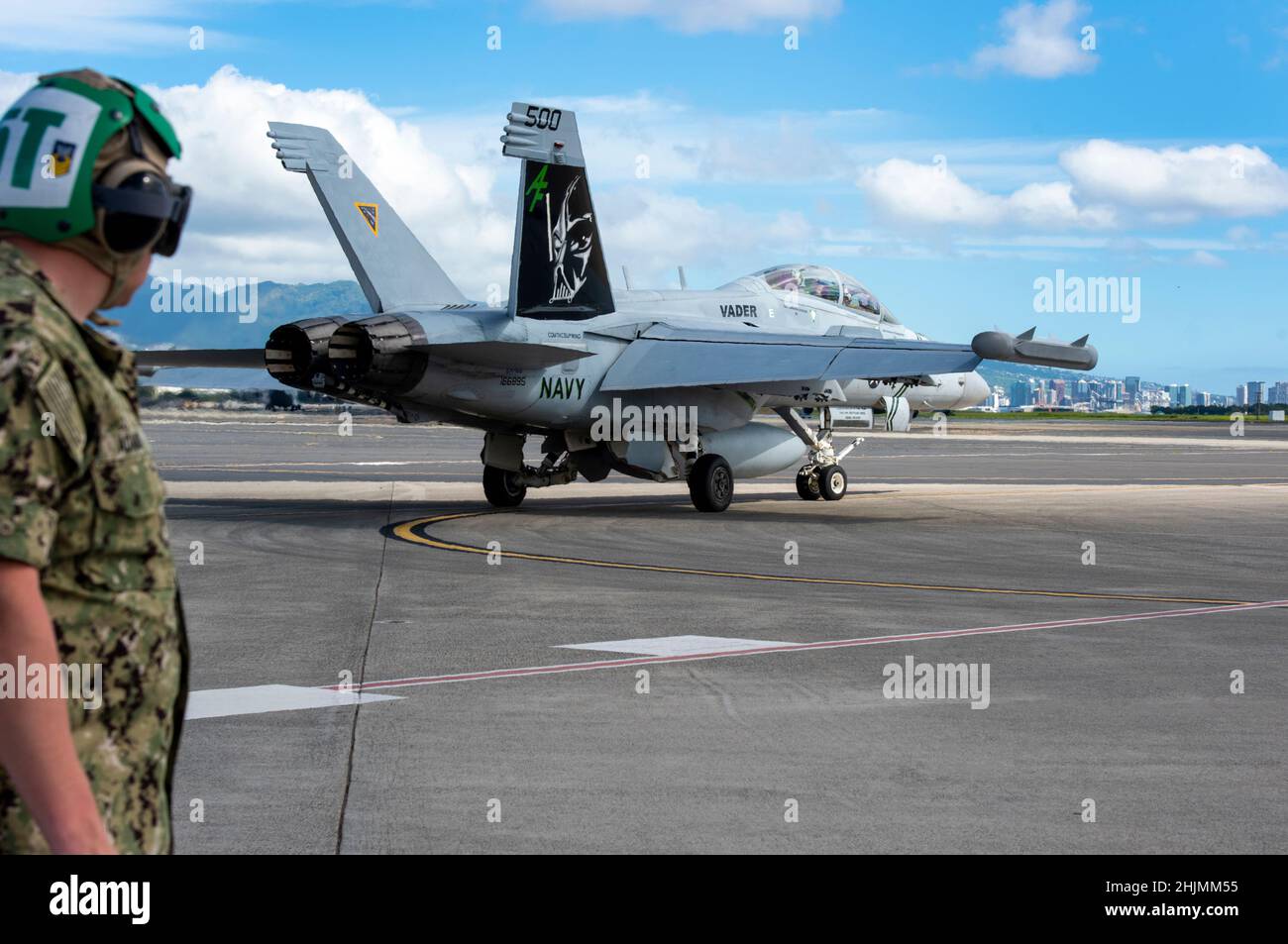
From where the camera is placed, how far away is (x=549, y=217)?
21.4 metres

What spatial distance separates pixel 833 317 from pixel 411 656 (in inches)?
712

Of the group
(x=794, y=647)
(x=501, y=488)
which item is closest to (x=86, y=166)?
(x=794, y=647)

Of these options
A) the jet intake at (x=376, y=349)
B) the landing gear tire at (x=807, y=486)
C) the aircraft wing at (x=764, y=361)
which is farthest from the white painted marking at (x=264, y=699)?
the landing gear tire at (x=807, y=486)

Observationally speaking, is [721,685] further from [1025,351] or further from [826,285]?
[826,285]

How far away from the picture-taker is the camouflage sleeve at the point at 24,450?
8.23 ft

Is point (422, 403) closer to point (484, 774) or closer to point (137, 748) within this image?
point (484, 774)

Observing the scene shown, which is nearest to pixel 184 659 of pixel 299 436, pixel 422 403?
pixel 422 403

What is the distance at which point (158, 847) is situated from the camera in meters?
2.94

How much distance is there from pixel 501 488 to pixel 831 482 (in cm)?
660

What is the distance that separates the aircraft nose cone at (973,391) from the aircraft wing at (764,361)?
19.6 feet

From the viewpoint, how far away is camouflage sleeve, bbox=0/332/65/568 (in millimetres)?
2508

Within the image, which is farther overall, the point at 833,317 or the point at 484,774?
the point at 833,317

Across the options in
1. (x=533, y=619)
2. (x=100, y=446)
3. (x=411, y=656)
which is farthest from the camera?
(x=533, y=619)
